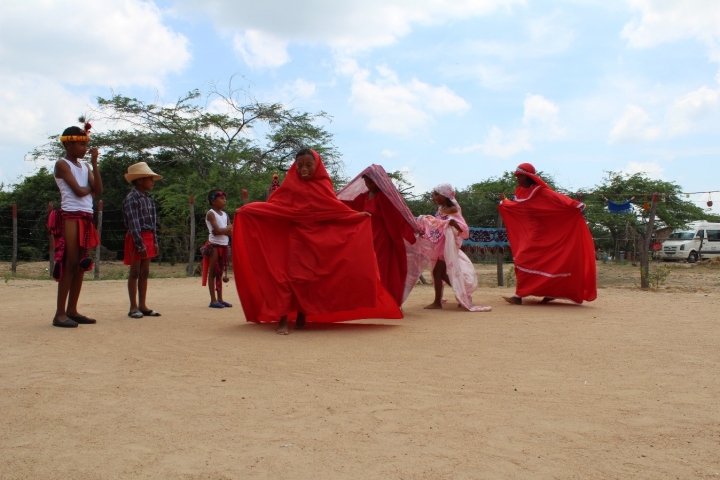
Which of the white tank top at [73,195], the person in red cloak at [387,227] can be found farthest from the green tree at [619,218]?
the white tank top at [73,195]

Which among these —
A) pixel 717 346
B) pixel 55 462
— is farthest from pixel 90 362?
pixel 717 346

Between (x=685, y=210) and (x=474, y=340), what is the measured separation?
2556 centimetres

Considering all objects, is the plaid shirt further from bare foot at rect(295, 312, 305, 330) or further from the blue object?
the blue object

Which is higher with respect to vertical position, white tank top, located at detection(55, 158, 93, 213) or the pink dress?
white tank top, located at detection(55, 158, 93, 213)

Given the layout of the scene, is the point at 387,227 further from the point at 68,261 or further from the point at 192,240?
the point at 192,240

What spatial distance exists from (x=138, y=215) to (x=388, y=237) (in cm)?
281

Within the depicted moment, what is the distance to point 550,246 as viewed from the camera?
942 cm

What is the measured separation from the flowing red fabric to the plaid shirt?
504cm

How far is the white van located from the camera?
27312 millimetres

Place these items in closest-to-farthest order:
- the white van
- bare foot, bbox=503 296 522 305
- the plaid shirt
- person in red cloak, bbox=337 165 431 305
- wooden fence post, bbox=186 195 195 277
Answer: the plaid shirt, person in red cloak, bbox=337 165 431 305, bare foot, bbox=503 296 522 305, wooden fence post, bbox=186 195 195 277, the white van

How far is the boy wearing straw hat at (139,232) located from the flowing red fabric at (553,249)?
502 centimetres

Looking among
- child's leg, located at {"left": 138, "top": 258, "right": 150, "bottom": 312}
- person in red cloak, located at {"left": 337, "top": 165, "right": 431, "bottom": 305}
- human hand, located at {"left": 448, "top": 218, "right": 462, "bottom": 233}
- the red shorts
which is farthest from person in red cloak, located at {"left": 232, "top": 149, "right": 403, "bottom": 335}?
human hand, located at {"left": 448, "top": 218, "right": 462, "bottom": 233}

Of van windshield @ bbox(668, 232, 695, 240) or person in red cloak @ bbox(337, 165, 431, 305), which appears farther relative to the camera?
van windshield @ bbox(668, 232, 695, 240)

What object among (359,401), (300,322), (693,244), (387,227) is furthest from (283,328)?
(693,244)
